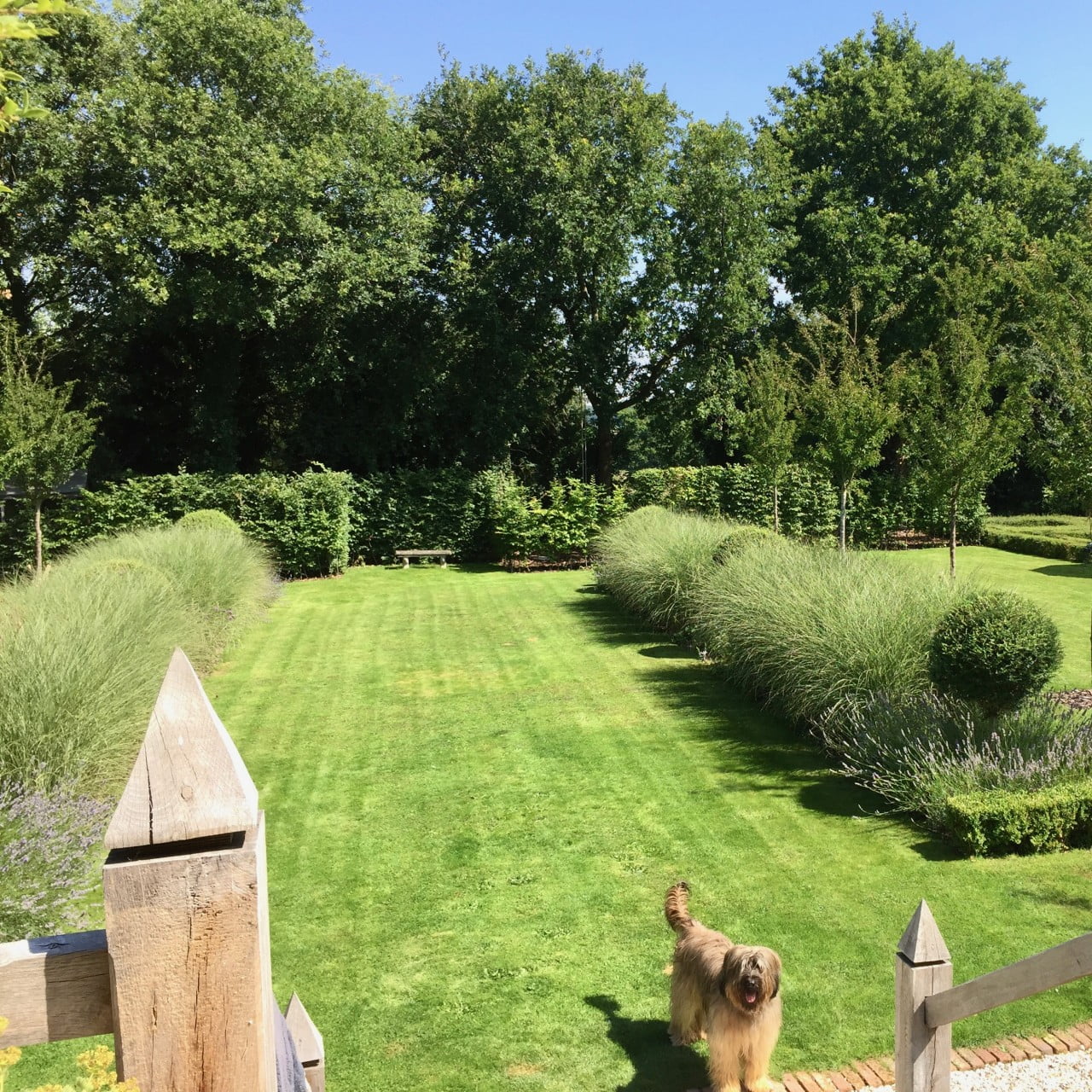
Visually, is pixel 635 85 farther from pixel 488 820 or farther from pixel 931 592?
pixel 488 820

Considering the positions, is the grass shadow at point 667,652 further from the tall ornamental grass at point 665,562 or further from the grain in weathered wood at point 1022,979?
the grain in weathered wood at point 1022,979

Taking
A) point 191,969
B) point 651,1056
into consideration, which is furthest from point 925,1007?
point 191,969

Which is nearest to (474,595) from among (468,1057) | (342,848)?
(342,848)

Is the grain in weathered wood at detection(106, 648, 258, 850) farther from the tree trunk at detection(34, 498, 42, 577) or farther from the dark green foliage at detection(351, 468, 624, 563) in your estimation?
the dark green foliage at detection(351, 468, 624, 563)

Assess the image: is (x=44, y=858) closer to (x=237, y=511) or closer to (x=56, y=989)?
(x=56, y=989)

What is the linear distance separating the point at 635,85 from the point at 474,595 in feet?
54.2

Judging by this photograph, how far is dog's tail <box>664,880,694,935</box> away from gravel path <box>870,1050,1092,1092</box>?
100 cm

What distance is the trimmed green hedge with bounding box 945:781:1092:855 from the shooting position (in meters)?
5.84

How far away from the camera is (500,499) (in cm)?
2156

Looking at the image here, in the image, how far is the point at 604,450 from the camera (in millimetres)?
27688

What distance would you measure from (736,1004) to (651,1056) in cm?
80

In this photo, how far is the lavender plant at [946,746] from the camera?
6309 millimetres

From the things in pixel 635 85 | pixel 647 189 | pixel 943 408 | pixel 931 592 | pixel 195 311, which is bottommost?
pixel 931 592

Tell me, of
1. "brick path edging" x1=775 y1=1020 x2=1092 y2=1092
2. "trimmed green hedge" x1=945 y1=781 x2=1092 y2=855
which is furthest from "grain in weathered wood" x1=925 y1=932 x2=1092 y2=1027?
"trimmed green hedge" x1=945 y1=781 x2=1092 y2=855
